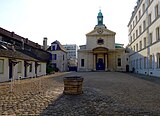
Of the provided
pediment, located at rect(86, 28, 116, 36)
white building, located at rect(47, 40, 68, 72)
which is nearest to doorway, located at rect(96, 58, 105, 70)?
pediment, located at rect(86, 28, 116, 36)

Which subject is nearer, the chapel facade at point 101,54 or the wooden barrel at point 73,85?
the wooden barrel at point 73,85

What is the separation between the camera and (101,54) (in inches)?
1999

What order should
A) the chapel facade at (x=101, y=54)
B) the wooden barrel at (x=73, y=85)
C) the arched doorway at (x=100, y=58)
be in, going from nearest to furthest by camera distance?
the wooden barrel at (x=73, y=85), the arched doorway at (x=100, y=58), the chapel facade at (x=101, y=54)

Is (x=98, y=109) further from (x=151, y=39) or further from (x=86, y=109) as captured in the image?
(x=151, y=39)

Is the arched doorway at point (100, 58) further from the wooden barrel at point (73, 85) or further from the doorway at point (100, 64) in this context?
the wooden barrel at point (73, 85)

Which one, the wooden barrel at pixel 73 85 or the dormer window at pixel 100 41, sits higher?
the dormer window at pixel 100 41

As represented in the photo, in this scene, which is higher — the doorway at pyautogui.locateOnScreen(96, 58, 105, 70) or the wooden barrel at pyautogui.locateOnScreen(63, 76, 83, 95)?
the doorway at pyautogui.locateOnScreen(96, 58, 105, 70)

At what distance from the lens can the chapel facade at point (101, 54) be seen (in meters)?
49.4

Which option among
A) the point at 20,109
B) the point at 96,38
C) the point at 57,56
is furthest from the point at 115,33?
the point at 20,109

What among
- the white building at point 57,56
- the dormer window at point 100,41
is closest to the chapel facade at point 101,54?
the dormer window at point 100,41

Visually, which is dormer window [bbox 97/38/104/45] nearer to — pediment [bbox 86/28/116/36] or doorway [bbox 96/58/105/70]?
pediment [bbox 86/28/116/36]

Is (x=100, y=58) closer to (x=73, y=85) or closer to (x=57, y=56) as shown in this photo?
(x=57, y=56)

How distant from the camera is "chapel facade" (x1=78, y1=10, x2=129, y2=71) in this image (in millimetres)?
49438

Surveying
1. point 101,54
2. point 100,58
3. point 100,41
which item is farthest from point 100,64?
point 100,41
